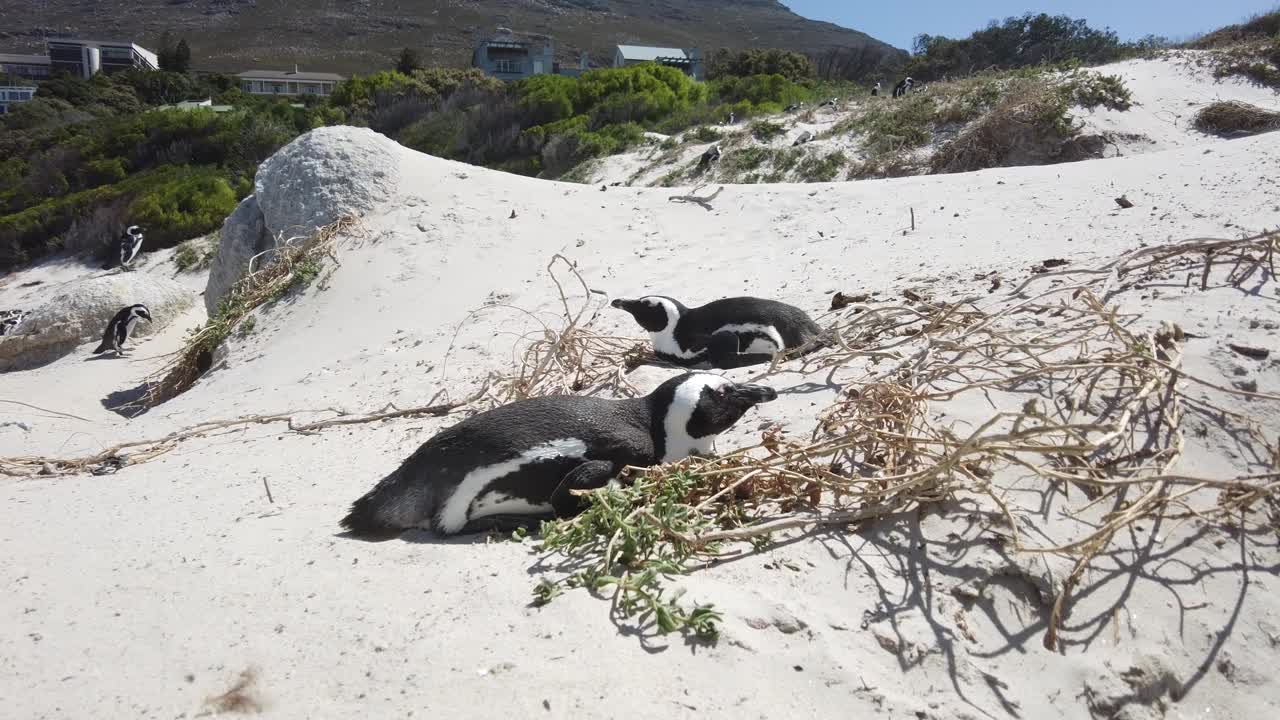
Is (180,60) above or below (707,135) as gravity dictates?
above

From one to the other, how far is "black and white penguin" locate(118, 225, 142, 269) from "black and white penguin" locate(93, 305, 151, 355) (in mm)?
7349

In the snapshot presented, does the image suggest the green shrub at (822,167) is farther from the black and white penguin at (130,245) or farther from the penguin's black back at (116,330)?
the black and white penguin at (130,245)

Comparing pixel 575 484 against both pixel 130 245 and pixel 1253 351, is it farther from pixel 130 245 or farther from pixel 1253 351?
pixel 130 245

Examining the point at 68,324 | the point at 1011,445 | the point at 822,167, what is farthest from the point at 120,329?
the point at 822,167

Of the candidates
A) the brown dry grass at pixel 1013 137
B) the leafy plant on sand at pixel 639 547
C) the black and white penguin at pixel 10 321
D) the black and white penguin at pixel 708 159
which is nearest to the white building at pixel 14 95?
the black and white penguin at pixel 10 321

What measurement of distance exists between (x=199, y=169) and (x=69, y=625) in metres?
21.3

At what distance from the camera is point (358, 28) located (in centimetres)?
7488

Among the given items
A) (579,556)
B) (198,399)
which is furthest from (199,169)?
(579,556)

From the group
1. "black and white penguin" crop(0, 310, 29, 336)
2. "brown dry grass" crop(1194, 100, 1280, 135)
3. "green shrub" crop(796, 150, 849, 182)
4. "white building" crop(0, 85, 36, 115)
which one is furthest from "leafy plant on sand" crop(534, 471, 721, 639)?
"white building" crop(0, 85, 36, 115)

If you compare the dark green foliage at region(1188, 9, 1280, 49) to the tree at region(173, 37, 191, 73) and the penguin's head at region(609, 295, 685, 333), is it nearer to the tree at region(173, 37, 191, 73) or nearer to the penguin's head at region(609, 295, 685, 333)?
the penguin's head at region(609, 295, 685, 333)

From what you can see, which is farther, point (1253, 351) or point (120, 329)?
point (120, 329)

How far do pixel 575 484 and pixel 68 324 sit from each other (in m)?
10.8

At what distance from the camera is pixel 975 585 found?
1.97 meters

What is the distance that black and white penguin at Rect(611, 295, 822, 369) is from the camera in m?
4.39
